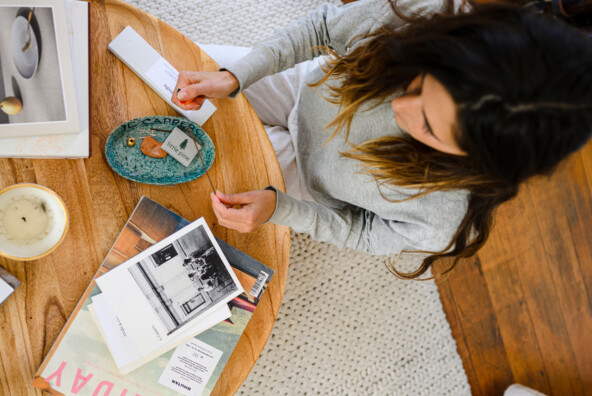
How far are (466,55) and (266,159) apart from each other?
42cm

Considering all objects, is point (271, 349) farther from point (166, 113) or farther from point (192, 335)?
point (166, 113)

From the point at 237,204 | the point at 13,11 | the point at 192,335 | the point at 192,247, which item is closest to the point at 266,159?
the point at 237,204

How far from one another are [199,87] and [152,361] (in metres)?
0.50

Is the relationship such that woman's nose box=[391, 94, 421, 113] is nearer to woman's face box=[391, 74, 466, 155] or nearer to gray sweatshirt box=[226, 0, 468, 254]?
woman's face box=[391, 74, 466, 155]

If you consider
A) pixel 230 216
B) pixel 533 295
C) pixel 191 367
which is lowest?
pixel 533 295

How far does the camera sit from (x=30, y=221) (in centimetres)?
71

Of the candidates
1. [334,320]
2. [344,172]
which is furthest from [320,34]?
[334,320]

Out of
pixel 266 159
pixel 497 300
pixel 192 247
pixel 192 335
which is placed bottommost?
pixel 497 300

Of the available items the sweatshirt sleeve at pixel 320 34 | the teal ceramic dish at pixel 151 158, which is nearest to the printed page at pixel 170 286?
the teal ceramic dish at pixel 151 158

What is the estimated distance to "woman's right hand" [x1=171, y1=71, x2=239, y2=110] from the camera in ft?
2.56

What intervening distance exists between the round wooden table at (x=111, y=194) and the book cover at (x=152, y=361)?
2cm

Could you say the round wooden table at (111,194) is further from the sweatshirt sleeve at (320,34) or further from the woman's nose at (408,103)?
the woman's nose at (408,103)

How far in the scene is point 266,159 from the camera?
0.85 m

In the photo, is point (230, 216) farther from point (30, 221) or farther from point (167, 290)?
point (30, 221)
